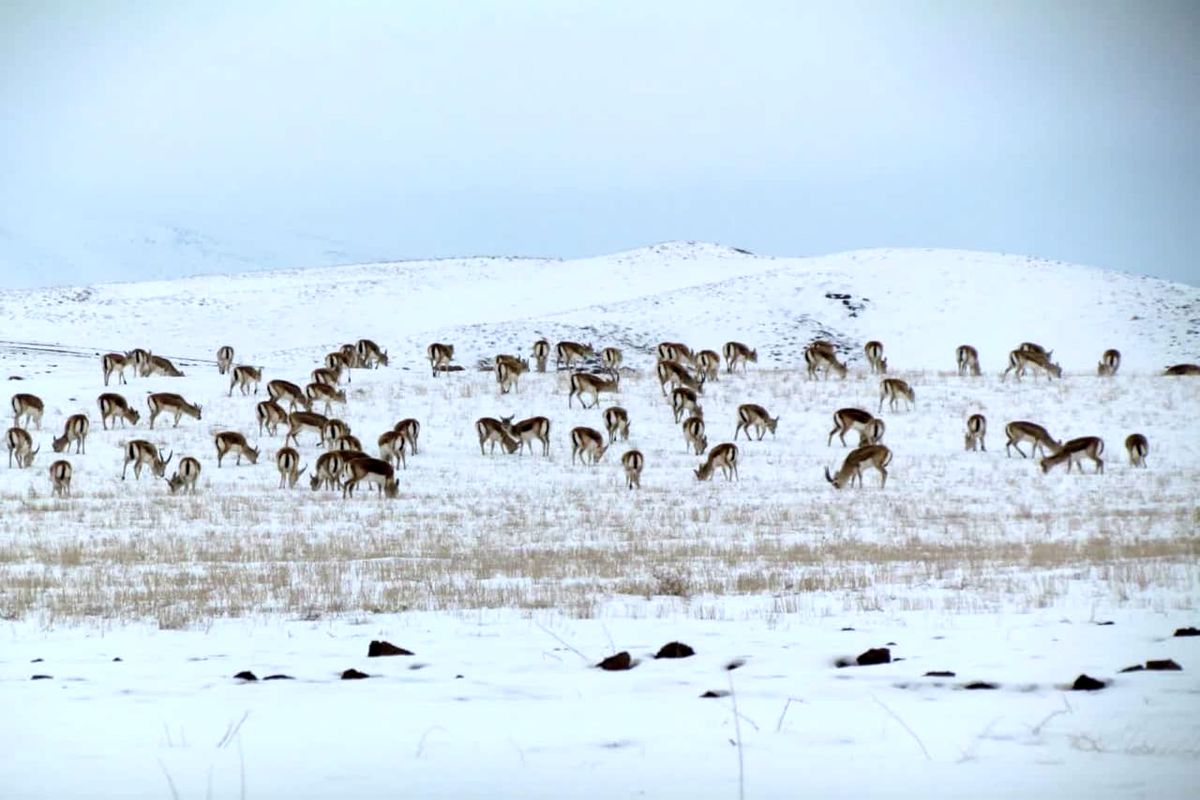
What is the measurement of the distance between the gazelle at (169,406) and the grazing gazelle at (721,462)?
11954 mm

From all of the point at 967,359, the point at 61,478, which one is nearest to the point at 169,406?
the point at 61,478

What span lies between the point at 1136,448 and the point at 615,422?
32.7 feet

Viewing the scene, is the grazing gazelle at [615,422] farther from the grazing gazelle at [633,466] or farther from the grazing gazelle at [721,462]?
the grazing gazelle at [633,466]

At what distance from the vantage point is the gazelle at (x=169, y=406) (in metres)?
30.2

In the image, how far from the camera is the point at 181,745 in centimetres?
632

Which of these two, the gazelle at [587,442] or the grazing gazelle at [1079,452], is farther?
the gazelle at [587,442]

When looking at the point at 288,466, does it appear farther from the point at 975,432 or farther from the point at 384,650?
the point at 384,650

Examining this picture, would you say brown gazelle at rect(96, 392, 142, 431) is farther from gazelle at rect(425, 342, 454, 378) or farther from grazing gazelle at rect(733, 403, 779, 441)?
grazing gazelle at rect(733, 403, 779, 441)

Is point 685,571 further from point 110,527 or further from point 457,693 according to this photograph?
point 110,527

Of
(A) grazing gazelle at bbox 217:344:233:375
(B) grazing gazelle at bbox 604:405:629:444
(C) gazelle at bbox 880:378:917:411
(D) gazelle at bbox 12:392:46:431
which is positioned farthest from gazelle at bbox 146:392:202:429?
(C) gazelle at bbox 880:378:917:411

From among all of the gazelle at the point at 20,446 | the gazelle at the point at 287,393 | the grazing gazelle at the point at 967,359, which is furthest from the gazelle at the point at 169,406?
the grazing gazelle at the point at 967,359

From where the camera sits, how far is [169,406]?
30422mm

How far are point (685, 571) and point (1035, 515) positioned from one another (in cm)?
795

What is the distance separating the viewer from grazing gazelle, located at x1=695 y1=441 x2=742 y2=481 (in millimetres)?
24922
